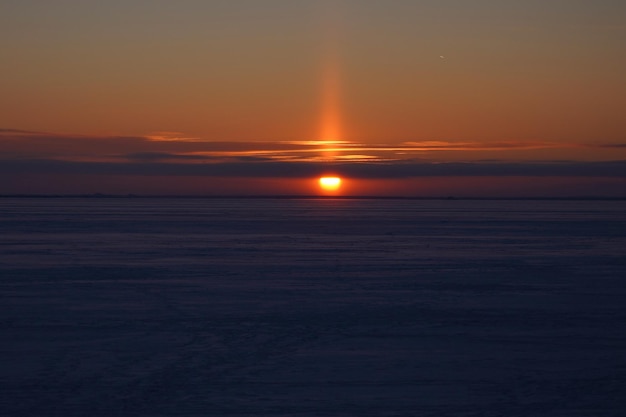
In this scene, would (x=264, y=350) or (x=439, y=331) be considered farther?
(x=439, y=331)

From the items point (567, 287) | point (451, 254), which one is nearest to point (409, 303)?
point (567, 287)

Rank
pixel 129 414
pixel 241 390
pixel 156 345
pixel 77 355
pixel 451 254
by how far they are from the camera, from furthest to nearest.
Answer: pixel 451 254 → pixel 156 345 → pixel 77 355 → pixel 241 390 → pixel 129 414

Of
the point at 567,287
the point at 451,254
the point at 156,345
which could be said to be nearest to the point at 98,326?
the point at 156,345

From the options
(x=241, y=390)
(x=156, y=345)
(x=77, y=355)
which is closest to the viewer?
(x=241, y=390)

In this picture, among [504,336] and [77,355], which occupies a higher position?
[504,336]

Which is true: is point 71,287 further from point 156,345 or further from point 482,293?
point 482,293

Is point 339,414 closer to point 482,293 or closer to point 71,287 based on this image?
point 482,293

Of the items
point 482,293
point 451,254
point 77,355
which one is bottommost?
point 77,355
